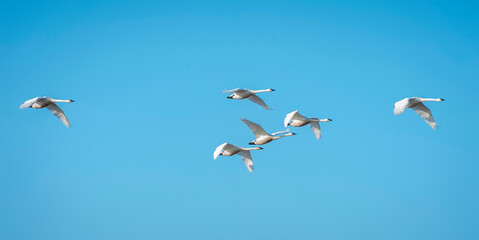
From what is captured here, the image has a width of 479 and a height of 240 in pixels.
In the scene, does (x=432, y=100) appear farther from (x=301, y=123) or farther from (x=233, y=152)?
(x=233, y=152)

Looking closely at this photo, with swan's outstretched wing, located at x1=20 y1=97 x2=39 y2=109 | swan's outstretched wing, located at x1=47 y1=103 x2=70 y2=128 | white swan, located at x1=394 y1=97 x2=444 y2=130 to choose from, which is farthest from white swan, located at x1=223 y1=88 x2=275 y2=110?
swan's outstretched wing, located at x1=20 y1=97 x2=39 y2=109

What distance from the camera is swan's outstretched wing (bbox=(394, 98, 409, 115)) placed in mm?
46888

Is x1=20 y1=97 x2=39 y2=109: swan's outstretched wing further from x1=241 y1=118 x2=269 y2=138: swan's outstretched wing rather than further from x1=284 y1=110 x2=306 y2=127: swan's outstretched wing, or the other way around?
x1=284 y1=110 x2=306 y2=127: swan's outstretched wing

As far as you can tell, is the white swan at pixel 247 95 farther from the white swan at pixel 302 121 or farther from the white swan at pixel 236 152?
the white swan at pixel 236 152

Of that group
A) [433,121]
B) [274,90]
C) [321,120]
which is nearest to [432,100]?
[433,121]

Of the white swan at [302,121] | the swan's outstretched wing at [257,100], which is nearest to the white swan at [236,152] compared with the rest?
the swan's outstretched wing at [257,100]

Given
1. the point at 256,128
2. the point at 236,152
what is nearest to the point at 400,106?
the point at 256,128

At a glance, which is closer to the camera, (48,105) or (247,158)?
(48,105)

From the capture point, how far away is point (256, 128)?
52625mm

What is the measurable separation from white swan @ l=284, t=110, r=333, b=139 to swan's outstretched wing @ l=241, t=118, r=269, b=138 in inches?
71.3

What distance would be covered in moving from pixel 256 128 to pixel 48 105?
1343 centimetres

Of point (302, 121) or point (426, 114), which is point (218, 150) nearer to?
point (302, 121)

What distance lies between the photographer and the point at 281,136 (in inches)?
2135

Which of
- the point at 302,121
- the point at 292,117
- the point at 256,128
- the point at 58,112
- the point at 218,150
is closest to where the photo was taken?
the point at 218,150
